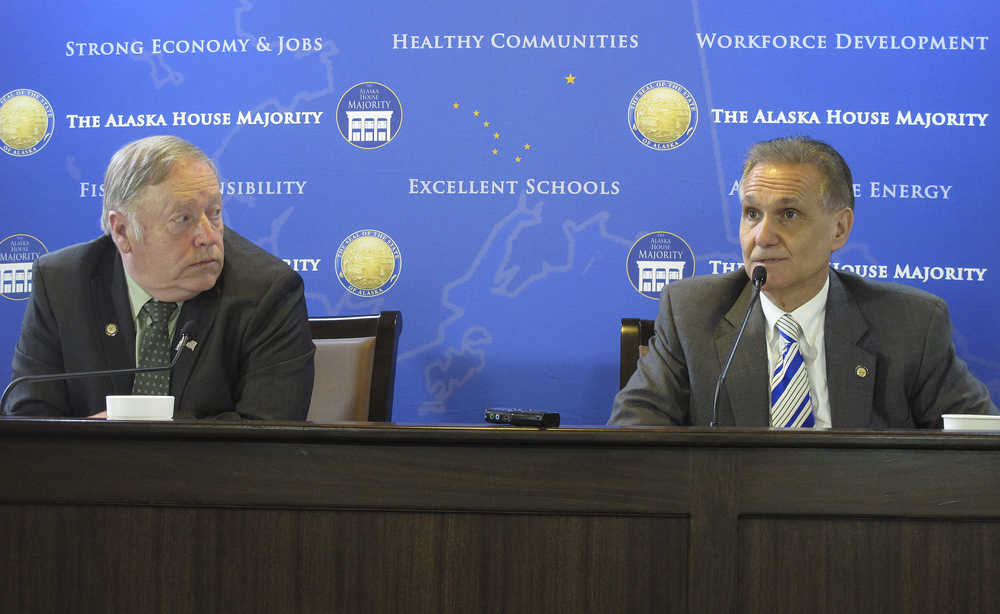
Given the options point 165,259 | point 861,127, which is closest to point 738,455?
point 165,259

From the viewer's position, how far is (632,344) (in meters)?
2.71

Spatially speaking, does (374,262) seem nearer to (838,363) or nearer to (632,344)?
(632,344)

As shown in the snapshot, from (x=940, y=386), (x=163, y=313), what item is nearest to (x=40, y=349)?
(x=163, y=313)

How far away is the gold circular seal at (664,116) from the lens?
3.06 metres

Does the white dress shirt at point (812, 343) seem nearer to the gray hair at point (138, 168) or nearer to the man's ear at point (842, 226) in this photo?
the man's ear at point (842, 226)

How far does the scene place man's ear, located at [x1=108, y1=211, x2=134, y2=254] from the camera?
2258 millimetres

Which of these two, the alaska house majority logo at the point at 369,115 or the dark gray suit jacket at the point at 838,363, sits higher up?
the alaska house majority logo at the point at 369,115

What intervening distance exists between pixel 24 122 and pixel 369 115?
4.04ft

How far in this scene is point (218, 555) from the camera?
1379 mm

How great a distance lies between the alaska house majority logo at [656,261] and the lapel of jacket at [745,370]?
0.71 m

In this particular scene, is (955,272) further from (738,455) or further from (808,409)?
(738,455)

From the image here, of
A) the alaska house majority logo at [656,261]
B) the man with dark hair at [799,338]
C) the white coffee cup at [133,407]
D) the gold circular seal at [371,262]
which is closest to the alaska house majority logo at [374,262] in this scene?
the gold circular seal at [371,262]

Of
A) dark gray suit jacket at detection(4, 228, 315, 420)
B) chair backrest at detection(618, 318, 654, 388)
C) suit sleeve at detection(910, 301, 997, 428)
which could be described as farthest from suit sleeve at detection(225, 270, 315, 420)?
suit sleeve at detection(910, 301, 997, 428)

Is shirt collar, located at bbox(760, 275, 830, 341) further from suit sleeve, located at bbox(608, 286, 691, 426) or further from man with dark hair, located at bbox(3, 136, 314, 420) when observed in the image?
man with dark hair, located at bbox(3, 136, 314, 420)
